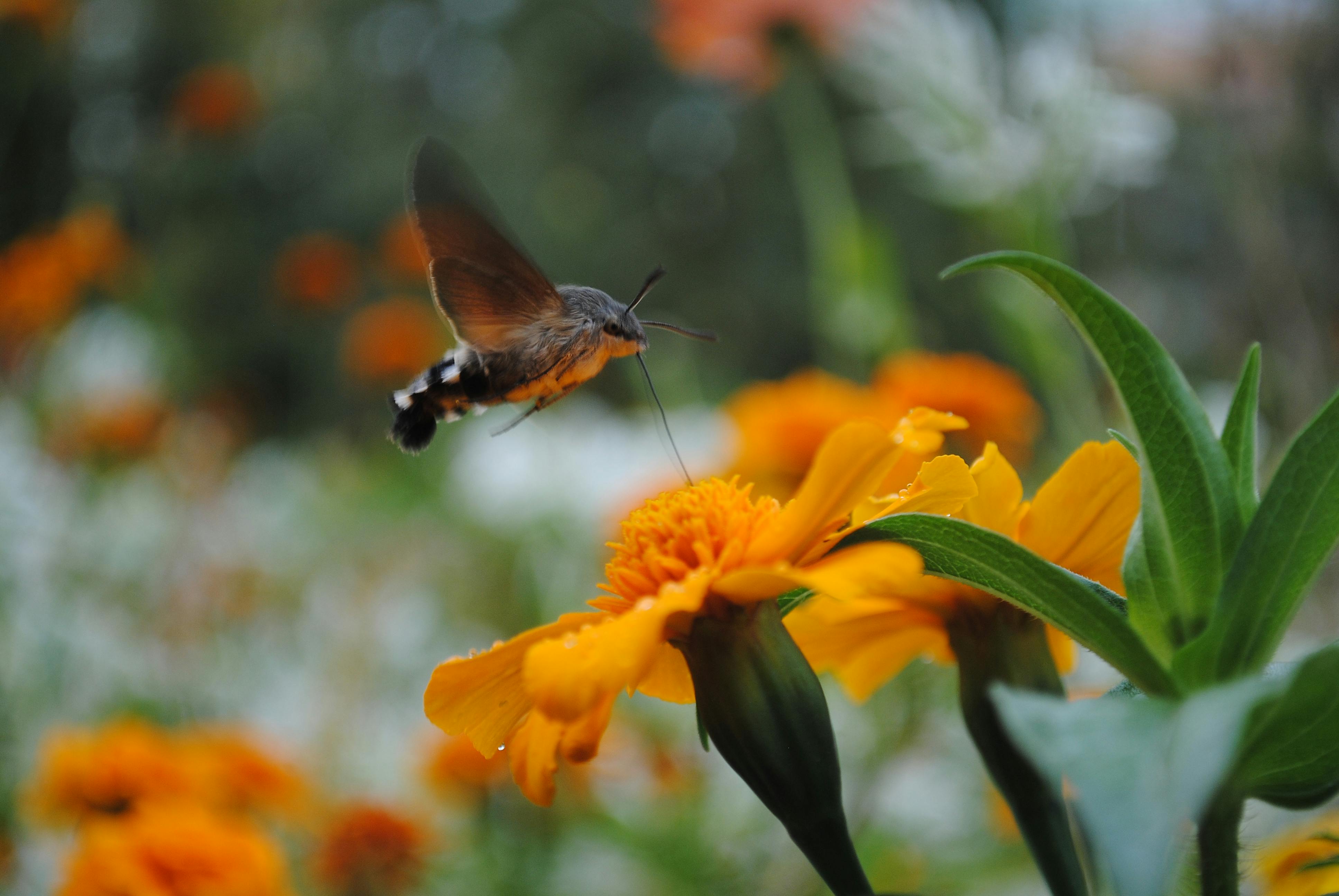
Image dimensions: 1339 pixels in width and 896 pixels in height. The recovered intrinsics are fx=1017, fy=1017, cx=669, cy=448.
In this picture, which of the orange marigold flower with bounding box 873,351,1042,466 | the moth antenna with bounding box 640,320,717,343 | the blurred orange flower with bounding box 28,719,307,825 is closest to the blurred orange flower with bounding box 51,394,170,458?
the blurred orange flower with bounding box 28,719,307,825

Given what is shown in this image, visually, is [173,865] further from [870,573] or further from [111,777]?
[870,573]

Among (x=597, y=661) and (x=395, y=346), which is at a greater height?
(x=395, y=346)

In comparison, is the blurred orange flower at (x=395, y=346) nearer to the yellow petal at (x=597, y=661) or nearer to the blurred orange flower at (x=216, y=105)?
the blurred orange flower at (x=216, y=105)

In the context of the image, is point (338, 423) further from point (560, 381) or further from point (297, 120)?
point (560, 381)

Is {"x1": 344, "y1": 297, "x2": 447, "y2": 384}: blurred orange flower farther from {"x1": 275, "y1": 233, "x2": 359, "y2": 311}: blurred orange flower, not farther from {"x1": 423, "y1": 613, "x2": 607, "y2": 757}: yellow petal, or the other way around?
{"x1": 423, "y1": 613, "x2": 607, "y2": 757}: yellow petal

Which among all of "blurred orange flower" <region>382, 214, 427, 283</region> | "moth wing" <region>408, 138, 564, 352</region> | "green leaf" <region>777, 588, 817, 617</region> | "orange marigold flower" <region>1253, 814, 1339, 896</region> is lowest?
"orange marigold flower" <region>1253, 814, 1339, 896</region>

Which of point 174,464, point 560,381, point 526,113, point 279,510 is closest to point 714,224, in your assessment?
point 526,113

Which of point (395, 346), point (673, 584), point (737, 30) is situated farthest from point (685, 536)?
point (395, 346)
